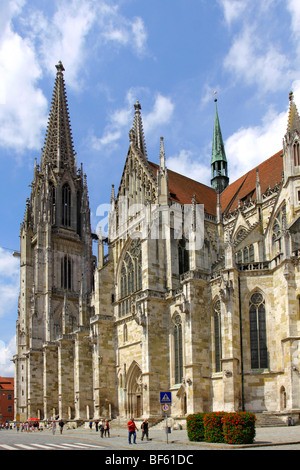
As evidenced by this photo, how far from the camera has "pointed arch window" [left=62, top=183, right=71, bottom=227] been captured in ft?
206

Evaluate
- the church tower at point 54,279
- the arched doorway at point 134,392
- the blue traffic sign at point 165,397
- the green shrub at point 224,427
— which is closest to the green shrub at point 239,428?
the green shrub at point 224,427

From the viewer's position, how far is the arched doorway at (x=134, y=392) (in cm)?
3872

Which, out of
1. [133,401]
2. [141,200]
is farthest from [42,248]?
[133,401]

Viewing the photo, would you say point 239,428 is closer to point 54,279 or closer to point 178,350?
point 178,350

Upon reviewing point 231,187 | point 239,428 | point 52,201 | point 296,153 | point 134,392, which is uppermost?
point 52,201

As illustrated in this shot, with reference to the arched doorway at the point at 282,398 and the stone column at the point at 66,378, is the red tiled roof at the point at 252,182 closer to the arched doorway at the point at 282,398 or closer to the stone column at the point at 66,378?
the arched doorway at the point at 282,398

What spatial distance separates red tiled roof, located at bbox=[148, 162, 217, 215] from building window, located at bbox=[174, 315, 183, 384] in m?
9.44

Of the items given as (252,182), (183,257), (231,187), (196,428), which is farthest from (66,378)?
(196,428)

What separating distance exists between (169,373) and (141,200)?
1396 cm

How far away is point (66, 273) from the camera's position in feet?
196

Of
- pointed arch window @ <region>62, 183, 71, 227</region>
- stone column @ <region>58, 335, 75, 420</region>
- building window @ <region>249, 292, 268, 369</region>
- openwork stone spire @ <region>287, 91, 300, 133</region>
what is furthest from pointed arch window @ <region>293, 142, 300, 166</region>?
pointed arch window @ <region>62, 183, 71, 227</region>

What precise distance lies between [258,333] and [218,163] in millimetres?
33173

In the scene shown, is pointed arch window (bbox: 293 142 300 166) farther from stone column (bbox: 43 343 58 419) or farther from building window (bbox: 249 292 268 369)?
stone column (bbox: 43 343 58 419)

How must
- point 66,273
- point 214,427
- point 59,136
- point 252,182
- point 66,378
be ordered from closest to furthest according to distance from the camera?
point 214,427 < point 252,182 < point 66,378 < point 66,273 < point 59,136
